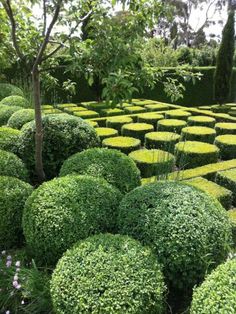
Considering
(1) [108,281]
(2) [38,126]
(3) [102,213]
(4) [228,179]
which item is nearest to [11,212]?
(3) [102,213]

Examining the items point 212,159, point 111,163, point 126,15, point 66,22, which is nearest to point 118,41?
point 126,15

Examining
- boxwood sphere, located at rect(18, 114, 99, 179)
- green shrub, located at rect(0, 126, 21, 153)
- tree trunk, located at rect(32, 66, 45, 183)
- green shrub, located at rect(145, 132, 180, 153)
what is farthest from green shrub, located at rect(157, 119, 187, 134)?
tree trunk, located at rect(32, 66, 45, 183)

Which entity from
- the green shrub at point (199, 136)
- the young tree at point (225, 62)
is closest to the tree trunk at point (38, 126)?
the green shrub at point (199, 136)

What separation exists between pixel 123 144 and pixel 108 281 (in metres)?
3.96

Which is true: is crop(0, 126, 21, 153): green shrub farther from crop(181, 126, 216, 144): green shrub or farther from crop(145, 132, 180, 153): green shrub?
crop(181, 126, 216, 144): green shrub

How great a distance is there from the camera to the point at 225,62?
41.3 feet

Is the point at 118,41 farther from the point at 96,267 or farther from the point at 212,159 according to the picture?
the point at 212,159

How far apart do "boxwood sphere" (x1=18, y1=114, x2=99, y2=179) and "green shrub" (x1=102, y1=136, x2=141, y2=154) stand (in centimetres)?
147

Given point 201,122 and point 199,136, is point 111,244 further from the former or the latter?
point 201,122

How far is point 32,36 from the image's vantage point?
3.55 metres

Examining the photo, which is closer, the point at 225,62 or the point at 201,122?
the point at 201,122

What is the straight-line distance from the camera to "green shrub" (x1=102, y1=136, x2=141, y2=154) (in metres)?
5.63

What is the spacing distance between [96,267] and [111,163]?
142 cm

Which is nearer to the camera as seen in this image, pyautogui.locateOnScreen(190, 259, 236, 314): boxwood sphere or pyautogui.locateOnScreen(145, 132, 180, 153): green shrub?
pyautogui.locateOnScreen(190, 259, 236, 314): boxwood sphere
